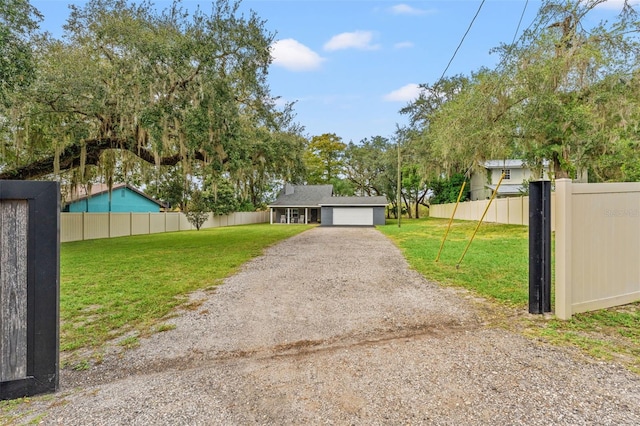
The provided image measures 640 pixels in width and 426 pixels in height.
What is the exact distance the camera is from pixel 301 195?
31.2 meters

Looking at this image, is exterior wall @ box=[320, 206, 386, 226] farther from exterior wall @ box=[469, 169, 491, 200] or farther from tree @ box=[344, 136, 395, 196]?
exterior wall @ box=[469, 169, 491, 200]

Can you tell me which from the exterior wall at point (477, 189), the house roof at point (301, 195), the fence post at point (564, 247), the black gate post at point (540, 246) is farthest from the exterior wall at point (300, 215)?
the fence post at point (564, 247)

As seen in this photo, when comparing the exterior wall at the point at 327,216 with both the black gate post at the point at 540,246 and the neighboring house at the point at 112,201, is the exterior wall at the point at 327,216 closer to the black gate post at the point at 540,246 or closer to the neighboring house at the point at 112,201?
the neighboring house at the point at 112,201

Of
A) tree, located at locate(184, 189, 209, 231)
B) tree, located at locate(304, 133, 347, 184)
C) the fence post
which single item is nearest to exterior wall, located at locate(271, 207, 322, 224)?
tree, located at locate(304, 133, 347, 184)

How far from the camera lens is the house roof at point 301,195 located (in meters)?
29.8

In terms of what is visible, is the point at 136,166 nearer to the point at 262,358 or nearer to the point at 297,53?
the point at 297,53

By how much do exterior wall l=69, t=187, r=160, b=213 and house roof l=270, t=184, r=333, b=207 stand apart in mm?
10492

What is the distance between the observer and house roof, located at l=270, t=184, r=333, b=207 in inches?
1172

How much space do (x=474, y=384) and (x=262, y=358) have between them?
160 cm

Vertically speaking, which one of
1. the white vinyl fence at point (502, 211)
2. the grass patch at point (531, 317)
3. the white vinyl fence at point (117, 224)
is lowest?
the grass patch at point (531, 317)

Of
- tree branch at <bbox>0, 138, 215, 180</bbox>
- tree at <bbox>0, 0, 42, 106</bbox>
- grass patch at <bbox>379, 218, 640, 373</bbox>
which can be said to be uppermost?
tree at <bbox>0, 0, 42, 106</bbox>

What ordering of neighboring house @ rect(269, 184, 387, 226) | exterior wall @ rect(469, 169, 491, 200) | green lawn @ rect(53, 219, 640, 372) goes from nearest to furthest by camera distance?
1. green lawn @ rect(53, 219, 640, 372)
2. neighboring house @ rect(269, 184, 387, 226)
3. exterior wall @ rect(469, 169, 491, 200)

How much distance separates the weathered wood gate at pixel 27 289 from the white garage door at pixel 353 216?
77.5 feet

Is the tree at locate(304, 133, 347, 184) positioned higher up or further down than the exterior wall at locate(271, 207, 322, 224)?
higher up
